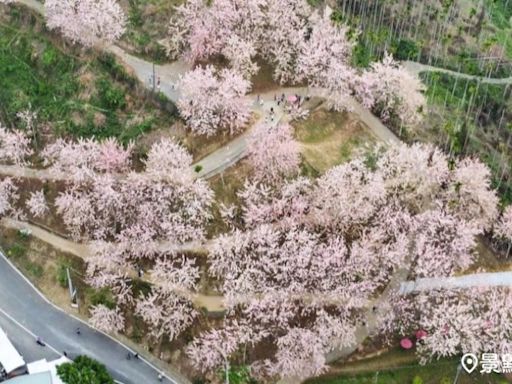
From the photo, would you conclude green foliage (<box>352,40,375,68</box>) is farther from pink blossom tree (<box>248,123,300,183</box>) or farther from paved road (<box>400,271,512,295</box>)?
paved road (<box>400,271,512,295</box>)

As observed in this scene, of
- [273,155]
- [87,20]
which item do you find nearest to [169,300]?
[273,155]

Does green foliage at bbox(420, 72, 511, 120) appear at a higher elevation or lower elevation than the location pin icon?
higher

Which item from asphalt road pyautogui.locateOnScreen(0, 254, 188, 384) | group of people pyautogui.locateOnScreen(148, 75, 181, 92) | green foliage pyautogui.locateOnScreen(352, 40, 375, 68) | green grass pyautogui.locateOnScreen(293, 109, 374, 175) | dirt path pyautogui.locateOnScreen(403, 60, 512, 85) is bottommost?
asphalt road pyautogui.locateOnScreen(0, 254, 188, 384)

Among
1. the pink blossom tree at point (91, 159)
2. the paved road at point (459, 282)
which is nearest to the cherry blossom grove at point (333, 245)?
the paved road at point (459, 282)

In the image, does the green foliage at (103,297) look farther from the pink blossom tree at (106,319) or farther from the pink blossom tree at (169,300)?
the pink blossom tree at (169,300)

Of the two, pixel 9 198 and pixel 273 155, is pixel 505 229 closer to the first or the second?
pixel 273 155

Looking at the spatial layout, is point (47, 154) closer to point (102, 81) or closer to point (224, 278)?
point (102, 81)

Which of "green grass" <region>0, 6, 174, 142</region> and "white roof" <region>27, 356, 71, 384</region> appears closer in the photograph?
"white roof" <region>27, 356, 71, 384</region>

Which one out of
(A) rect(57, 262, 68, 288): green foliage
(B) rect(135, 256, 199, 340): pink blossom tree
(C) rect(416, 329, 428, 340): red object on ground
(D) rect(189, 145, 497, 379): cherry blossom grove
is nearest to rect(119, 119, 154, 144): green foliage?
(D) rect(189, 145, 497, 379): cherry blossom grove
